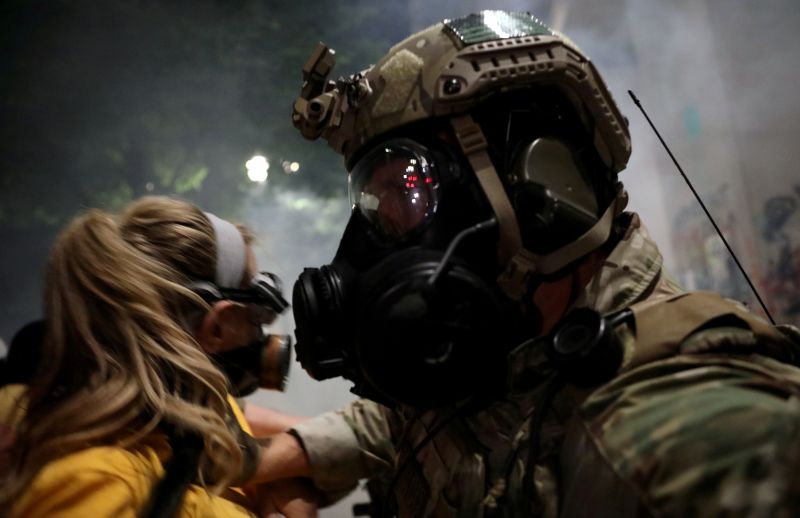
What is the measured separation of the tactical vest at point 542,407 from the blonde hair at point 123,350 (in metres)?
0.46

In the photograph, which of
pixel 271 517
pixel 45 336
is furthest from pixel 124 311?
pixel 271 517

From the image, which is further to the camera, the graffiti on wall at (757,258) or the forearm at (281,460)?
Result: the graffiti on wall at (757,258)

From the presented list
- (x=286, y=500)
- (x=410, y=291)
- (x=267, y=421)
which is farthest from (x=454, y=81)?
(x=267, y=421)

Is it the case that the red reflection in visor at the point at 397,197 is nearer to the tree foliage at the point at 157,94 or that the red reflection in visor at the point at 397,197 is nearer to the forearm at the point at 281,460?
the forearm at the point at 281,460

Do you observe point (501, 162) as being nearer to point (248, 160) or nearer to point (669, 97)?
point (669, 97)

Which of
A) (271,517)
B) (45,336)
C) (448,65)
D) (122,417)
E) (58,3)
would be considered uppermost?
(58,3)

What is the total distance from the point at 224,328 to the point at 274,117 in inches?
203

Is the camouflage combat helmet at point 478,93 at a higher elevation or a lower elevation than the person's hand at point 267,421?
higher

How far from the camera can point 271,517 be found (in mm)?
1414

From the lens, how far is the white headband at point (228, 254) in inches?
56.7

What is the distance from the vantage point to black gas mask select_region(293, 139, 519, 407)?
3.26ft

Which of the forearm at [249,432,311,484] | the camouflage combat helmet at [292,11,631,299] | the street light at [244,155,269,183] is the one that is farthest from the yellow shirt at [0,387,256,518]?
the street light at [244,155,269,183]

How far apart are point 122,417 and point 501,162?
80cm

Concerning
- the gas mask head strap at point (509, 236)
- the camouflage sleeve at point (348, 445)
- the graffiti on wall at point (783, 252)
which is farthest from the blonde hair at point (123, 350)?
the graffiti on wall at point (783, 252)
